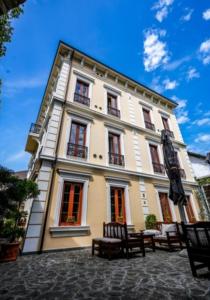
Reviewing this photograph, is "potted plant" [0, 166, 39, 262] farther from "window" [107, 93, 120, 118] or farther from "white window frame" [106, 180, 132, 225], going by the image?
"window" [107, 93, 120, 118]

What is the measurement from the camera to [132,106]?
1192 centimetres

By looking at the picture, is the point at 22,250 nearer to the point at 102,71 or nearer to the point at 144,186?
the point at 144,186

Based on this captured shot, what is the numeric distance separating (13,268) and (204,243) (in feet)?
14.3

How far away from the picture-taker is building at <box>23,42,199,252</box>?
6270 millimetres

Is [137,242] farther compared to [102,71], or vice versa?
[102,71]

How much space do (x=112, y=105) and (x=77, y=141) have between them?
450 cm

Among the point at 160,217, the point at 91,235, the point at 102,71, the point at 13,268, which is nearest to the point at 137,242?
the point at 91,235

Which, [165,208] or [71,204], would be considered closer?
[71,204]

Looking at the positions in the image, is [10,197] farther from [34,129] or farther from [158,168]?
[158,168]

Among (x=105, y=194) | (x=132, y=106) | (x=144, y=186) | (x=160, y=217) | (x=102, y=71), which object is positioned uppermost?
(x=102, y=71)

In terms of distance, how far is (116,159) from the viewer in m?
8.87

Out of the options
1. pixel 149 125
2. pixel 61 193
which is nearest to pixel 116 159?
pixel 61 193

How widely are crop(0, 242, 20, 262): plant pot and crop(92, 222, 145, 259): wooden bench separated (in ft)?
7.68

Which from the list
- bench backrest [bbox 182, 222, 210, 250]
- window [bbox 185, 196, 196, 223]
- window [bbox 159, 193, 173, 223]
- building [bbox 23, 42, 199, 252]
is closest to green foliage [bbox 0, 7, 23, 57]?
building [bbox 23, 42, 199, 252]
